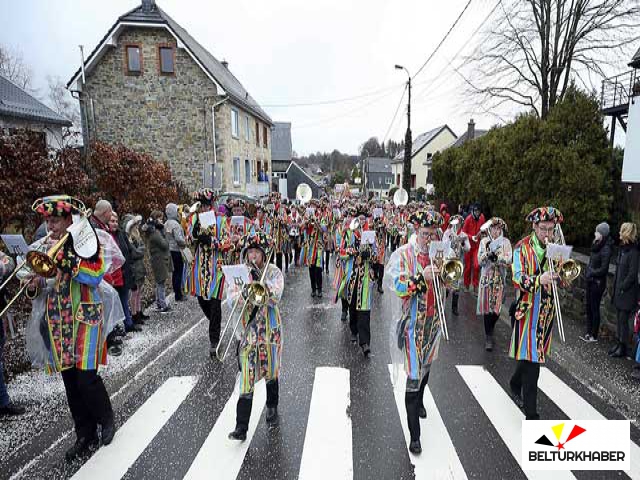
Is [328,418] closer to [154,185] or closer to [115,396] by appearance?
[115,396]

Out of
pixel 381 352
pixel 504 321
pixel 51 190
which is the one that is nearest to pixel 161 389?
pixel 381 352

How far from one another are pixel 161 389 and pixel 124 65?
17.9 meters

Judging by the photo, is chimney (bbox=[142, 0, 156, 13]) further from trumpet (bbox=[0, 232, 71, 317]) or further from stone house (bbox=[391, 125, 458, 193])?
stone house (bbox=[391, 125, 458, 193])

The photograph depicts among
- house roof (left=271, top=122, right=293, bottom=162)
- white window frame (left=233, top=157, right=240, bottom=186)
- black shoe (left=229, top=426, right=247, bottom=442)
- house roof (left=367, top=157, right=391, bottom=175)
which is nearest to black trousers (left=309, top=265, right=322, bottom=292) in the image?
black shoe (left=229, top=426, right=247, bottom=442)

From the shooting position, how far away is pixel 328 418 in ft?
13.5

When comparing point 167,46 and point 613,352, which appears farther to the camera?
point 167,46

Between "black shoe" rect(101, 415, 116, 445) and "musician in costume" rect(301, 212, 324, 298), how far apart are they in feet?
17.9

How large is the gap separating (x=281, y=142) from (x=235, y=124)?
2223 centimetres

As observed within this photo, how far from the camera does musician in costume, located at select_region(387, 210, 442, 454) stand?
11.5 ft

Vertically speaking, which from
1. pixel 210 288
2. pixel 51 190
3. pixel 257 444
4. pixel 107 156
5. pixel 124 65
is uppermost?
pixel 124 65

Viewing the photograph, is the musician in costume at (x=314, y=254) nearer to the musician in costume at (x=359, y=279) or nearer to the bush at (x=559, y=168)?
the musician in costume at (x=359, y=279)

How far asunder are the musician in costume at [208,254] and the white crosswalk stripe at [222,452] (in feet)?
5.55

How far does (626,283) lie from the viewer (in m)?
5.41

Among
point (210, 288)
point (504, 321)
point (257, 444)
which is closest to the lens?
point (257, 444)
